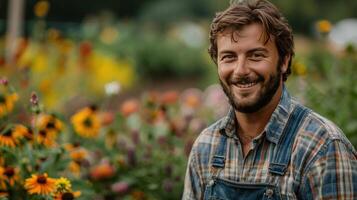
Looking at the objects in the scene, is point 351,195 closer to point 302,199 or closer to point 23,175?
point 302,199

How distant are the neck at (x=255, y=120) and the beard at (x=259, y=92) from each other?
0.15 feet

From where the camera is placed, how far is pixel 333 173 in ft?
7.48

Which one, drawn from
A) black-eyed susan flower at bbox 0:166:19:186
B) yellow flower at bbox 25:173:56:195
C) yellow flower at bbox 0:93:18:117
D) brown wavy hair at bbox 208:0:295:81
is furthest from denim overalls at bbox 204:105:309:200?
yellow flower at bbox 0:93:18:117

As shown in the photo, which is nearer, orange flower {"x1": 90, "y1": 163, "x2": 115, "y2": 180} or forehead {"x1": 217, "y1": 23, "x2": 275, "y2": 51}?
forehead {"x1": 217, "y1": 23, "x2": 275, "y2": 51}

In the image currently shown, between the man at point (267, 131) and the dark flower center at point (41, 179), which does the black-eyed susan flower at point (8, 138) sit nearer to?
the dark flower center at point (41, 179)

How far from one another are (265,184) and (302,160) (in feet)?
0.50

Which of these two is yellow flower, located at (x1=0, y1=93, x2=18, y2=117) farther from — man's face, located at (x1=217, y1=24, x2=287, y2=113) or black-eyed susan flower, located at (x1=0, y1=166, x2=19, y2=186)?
man's face, located at (x1=217, y1=24, x2=287, y2=113)

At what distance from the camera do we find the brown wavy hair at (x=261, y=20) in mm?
2408

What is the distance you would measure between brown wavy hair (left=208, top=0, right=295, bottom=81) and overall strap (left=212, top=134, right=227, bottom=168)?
38 centimetres

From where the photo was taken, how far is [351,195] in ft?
7.52

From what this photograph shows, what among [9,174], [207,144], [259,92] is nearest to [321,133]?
[259,92]

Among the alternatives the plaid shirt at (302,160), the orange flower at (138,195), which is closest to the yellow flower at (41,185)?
the plaid shirt at (302,160)

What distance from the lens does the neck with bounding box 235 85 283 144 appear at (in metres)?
2.53

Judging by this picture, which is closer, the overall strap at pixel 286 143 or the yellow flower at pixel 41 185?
the overall strap at pixel 286 143
